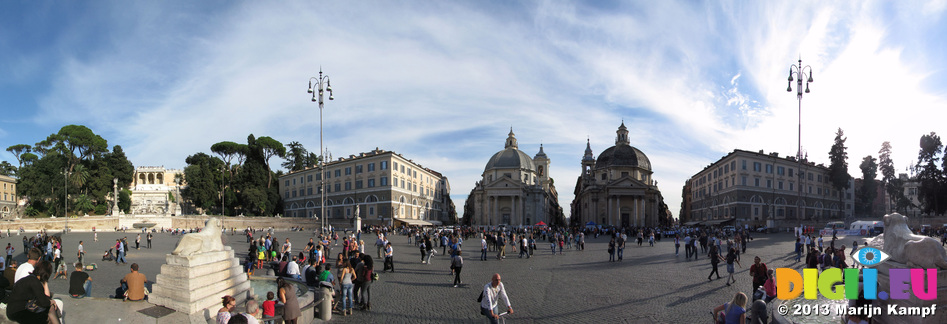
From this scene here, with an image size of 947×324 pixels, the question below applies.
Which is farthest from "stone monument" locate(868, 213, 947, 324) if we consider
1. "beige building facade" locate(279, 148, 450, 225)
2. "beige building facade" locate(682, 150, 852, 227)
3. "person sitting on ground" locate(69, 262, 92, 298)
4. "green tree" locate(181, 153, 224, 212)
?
"green tree" locate(181, 153, 224, 212)

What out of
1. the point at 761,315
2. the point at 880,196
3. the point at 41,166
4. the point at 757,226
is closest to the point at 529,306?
the point at 761,315

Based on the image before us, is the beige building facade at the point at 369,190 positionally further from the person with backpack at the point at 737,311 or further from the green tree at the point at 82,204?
the person with backpack at the point at 737,311

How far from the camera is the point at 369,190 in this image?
202 feet

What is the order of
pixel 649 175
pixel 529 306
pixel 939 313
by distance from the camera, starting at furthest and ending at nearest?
pixel 649 175
pixel 529 306
pixel 939 313

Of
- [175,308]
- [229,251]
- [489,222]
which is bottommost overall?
[489,222]

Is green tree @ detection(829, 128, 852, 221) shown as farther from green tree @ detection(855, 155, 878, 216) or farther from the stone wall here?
the stone wall

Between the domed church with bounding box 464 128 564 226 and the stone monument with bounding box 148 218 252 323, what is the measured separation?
61.0 meters

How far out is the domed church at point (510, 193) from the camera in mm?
→ 69562

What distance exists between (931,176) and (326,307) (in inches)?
2623

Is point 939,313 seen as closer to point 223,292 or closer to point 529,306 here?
point 529,306

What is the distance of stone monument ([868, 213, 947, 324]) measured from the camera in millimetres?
6125

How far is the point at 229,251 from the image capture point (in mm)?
9297

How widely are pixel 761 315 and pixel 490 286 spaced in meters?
4.20

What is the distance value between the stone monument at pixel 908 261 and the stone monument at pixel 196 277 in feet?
35.6
